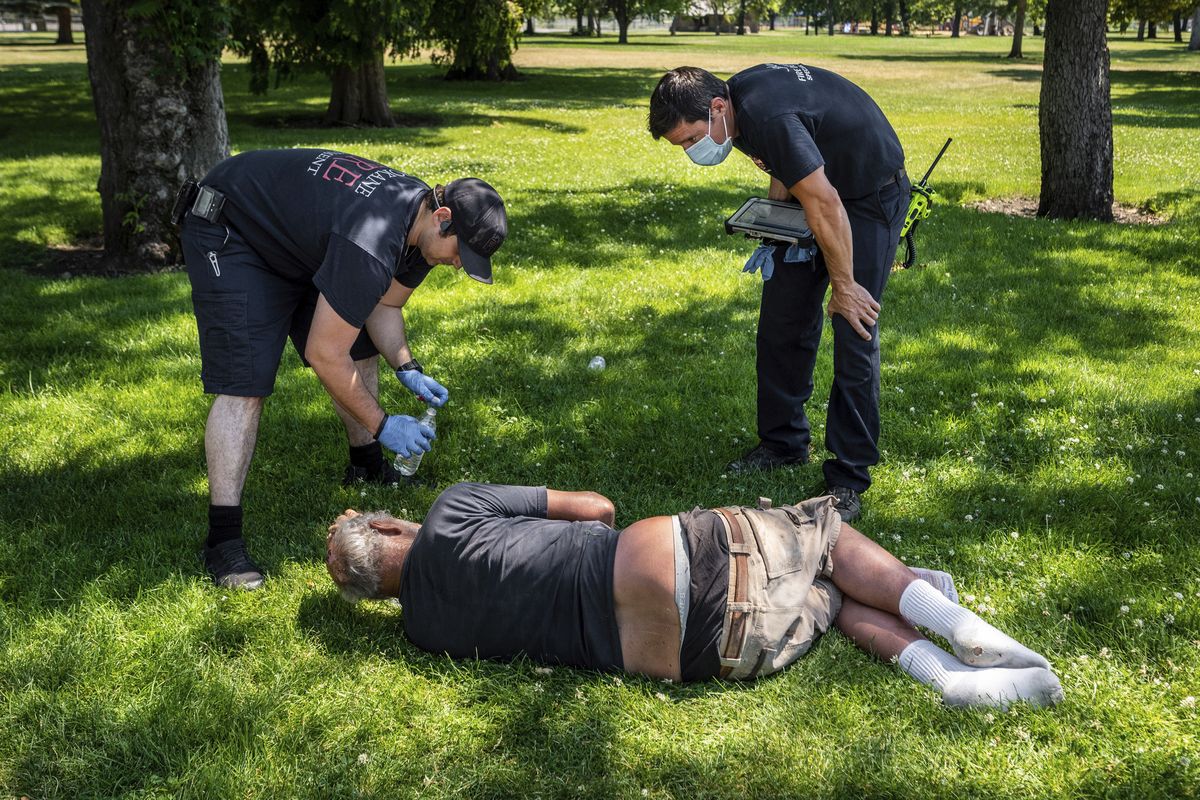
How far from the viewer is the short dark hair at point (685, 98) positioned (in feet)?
12.2

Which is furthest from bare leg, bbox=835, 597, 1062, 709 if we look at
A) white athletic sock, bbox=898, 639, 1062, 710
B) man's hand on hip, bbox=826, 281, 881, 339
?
man's hand on hip, bbox=826, 281, 881, 339

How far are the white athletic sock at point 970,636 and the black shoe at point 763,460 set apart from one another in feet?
5.57

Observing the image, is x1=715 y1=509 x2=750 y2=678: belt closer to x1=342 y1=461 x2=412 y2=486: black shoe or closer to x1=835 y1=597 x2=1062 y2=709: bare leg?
x1=835 y1=597 x2=1062 y2=709: bare leg

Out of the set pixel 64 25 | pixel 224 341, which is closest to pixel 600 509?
pixel 224 341

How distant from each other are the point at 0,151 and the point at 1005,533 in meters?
14.4

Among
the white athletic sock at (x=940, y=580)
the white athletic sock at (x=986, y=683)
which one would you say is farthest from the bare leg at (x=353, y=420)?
the white athletic sock at (x=986, y=683)

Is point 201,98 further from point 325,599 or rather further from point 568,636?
point 568,636

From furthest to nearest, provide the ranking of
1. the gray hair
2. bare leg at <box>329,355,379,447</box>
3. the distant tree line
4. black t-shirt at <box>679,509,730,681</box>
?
the distant tree line
bare leg at <box>329,355,379,447</box>
the gray hair
black t-shirt at <box>679,509,730,681</box>

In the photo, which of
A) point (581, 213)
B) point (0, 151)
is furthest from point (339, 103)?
point (581, 213)

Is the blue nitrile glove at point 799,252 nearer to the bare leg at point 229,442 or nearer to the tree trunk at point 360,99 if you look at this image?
the bare leg at point 229,442

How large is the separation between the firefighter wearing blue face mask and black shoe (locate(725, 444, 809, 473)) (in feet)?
0.98

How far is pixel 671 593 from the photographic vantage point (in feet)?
9.58

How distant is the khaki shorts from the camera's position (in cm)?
296

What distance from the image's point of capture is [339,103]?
16.9m
